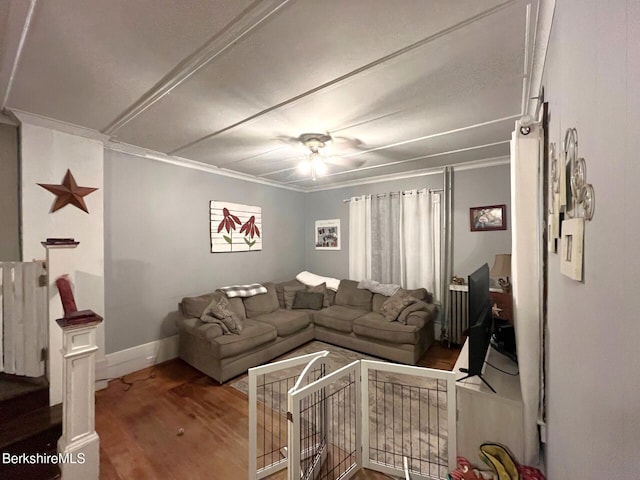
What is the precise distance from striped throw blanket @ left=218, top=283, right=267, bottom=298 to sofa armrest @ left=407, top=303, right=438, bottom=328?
2.14 meters

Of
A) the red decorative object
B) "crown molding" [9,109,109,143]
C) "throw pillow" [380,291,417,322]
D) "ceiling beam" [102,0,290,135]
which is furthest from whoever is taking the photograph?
"throw pillow" [380,291,417,322]

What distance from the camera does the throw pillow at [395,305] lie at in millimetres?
3412

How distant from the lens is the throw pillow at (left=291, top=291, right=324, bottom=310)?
13.7 ft

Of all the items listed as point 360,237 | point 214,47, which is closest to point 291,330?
point 360,237

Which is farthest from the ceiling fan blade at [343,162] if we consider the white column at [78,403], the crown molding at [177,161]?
the white column at [78,403]

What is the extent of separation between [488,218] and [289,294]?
123 inches

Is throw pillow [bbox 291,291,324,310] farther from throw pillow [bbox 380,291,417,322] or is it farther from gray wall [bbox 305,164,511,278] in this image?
gray wall [bbox 305,164,511,278]

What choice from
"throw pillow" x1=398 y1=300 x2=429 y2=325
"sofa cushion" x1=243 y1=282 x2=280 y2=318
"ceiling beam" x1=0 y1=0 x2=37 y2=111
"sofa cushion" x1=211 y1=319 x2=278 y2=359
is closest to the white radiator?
"throw pillow" x1=398 y1=300 x2=429 y2=325

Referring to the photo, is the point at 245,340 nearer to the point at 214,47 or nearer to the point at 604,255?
the point at 214,47

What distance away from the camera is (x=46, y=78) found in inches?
69.3

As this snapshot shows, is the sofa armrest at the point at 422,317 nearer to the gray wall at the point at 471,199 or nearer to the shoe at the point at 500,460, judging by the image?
the gray wall at the point at 471,199

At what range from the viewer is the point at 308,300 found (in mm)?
4223

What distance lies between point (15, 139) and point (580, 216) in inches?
155

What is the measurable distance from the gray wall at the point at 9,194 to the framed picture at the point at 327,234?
3909 mm
